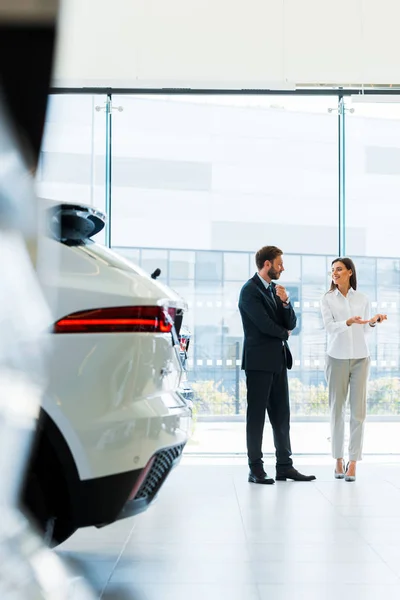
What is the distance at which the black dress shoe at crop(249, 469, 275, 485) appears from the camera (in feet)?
17.4

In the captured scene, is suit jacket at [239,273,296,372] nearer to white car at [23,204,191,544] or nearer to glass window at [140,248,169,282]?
glass window at [140,248,169,282]

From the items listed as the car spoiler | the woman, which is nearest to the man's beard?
the woman

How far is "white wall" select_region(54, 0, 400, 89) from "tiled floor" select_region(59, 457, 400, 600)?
3460mm

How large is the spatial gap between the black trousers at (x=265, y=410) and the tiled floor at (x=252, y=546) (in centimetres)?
28

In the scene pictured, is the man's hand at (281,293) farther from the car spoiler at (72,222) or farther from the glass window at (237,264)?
the car spoiler at (72,222)

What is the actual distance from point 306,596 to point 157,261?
4632mm

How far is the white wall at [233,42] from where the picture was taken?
6.36 meters

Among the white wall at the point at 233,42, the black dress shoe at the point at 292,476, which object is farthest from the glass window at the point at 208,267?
the black dress shoe at the point at 292,476

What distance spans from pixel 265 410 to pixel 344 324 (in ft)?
2.70

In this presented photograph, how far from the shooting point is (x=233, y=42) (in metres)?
6.45

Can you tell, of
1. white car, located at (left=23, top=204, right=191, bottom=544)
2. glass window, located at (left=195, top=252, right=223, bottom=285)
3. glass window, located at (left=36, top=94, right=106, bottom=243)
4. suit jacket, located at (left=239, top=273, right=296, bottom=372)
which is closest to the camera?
white car, located at (left=23, top=204, right=191, bottom=544)

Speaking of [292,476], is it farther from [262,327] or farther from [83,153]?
[83,153]

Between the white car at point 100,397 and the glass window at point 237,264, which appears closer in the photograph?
the white car at point 100,397

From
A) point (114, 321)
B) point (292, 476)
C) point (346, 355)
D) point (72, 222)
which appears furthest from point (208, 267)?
point (114, 321)
